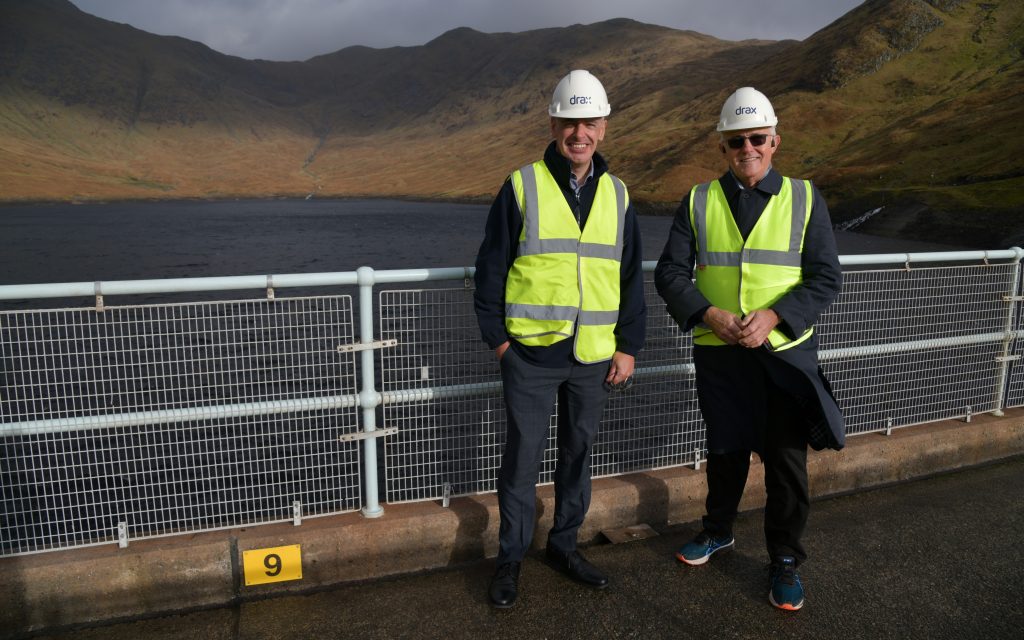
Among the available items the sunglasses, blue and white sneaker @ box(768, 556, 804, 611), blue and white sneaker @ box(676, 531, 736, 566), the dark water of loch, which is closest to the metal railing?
blue and white sneaker @ box(676, 531, 736, 566)

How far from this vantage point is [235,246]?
51.3 m

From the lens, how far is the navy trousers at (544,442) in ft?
11.8

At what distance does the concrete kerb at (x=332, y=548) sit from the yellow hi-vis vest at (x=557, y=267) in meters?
1.18

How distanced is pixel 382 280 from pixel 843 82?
405ft

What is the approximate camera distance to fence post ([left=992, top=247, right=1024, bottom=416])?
5.47 m

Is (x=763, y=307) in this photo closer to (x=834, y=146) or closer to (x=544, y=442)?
(x=544, y=442)

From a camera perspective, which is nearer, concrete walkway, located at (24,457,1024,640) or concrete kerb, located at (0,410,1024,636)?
concrete walkway, located at (24,457,1024,640)

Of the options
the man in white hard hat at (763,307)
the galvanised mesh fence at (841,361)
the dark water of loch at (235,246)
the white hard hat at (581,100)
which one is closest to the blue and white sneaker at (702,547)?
the man in white hard hat at (763,307)

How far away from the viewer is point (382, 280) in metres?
3.74

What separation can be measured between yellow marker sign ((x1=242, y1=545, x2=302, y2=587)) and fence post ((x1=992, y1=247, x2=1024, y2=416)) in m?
5.12

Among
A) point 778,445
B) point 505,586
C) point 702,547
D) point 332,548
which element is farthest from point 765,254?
point 332,548

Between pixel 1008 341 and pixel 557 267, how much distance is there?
4.05 m

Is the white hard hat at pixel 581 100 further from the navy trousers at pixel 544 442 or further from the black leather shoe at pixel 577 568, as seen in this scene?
the black leather shoe at pixel 577 568

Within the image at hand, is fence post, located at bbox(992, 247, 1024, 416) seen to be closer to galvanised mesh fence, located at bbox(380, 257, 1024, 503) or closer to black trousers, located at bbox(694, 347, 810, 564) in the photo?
galvanised mesh fence, located at bbox(380, 257, 1024, 503)
